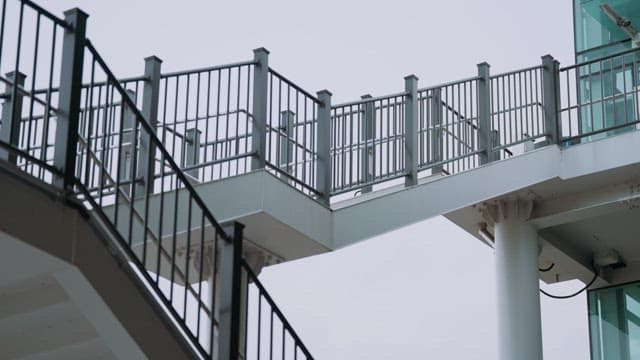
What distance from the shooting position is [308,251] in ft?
43.4

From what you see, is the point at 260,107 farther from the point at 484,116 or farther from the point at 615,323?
the point at 615,323

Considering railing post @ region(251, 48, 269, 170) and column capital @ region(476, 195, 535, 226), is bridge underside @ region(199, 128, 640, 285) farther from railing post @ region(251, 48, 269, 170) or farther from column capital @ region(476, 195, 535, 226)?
railing post @ region(251, 48, 269, 170)

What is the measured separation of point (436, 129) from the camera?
14.6 meters

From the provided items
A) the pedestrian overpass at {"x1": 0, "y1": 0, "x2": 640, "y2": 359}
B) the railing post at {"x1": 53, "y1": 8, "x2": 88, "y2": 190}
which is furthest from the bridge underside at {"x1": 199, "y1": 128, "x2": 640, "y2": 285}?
the railing post at {"x1": 53, "y1": 8, "x2": 88, "y2": 190}

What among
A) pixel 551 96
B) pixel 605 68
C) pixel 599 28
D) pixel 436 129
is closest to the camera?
pixel 436 129

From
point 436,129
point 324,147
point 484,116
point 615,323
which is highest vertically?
point 484,116

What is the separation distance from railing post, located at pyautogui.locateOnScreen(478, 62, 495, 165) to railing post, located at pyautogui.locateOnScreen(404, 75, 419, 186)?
1.14 m

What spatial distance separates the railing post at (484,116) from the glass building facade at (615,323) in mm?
3628

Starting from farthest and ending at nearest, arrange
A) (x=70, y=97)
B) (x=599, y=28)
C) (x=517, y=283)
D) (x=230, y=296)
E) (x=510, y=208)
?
(x=599, y=28) < (x=510, y=208) < (x=517, y=283) < (x=230, y=296) < (x=70, y=97)

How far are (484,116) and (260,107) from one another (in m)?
3.63

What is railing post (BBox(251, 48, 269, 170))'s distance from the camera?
40.9 ft

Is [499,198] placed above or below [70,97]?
above

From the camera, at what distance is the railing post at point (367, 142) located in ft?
45.5

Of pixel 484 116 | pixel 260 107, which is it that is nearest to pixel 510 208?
pixel 484 116
